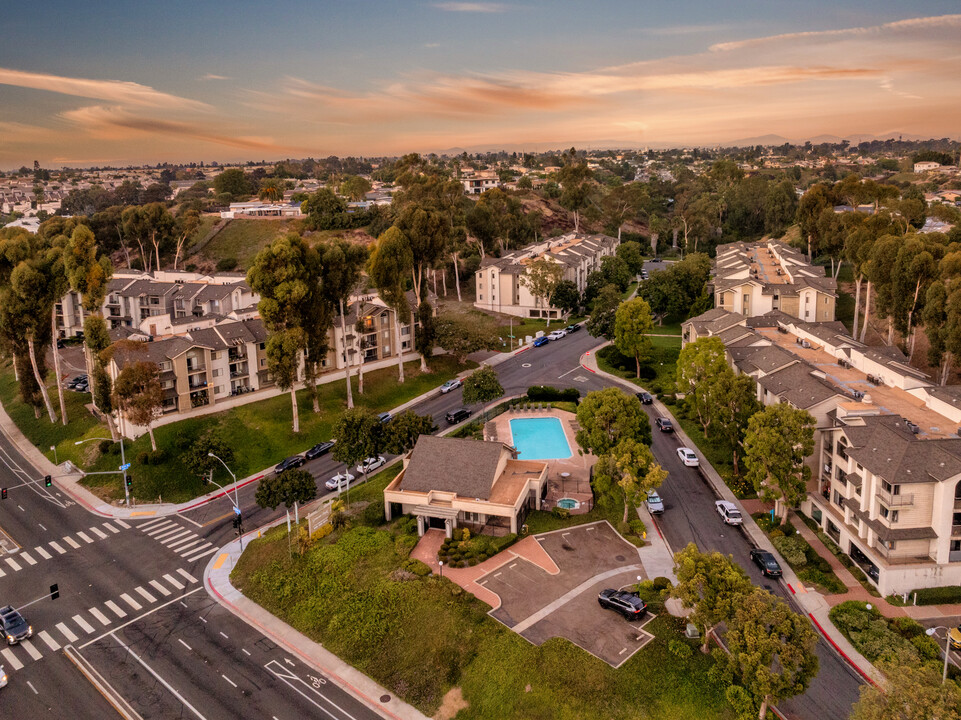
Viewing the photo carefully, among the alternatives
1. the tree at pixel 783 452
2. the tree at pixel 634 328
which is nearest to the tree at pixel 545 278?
the tree at pixel 634 328

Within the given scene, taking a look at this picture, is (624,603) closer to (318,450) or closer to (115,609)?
(115,609)

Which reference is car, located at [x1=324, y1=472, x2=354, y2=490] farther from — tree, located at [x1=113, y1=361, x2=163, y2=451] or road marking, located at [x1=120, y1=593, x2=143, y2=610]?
tree, located at [x1=113, y1=361, x2=163, y2=451]

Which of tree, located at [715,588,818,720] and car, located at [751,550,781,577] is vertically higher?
tree, located at [715,588,818,720]

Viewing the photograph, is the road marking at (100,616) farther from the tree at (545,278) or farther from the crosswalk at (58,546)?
the tree at (545,278)

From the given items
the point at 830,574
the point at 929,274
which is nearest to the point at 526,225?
the point at 929,274

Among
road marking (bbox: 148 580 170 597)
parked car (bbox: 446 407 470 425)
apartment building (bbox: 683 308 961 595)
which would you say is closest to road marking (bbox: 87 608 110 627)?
road marking (bbox: 148 580 170 597)
